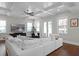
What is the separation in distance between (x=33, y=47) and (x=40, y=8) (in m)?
1.18

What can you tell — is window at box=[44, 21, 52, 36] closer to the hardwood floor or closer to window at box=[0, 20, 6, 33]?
the hardwood floor

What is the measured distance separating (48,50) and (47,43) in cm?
28

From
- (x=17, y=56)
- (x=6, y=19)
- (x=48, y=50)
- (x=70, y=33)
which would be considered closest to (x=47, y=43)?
(x=48, y=50)

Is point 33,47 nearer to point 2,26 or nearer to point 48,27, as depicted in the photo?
point 48,27

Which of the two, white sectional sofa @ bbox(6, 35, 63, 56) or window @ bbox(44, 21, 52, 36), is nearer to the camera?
white sectional sofa @ bbox(6, 35, 63, 56)

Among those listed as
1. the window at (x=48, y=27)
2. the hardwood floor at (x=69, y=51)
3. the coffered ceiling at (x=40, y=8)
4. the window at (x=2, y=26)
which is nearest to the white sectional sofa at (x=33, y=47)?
the hardwood floor at (x=69, y=51)

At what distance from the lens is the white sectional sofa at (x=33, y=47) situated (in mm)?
2332

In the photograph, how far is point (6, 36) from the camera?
2.53 m

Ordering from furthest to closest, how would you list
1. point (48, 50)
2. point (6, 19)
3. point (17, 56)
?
point (48, 50) < point (6, 19) < point (17, 56)

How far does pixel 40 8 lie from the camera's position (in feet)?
9.16

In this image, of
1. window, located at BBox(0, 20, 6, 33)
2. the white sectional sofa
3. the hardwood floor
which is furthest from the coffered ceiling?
the hardwood floor

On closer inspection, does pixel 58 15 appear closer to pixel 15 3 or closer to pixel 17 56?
pixel 15 3

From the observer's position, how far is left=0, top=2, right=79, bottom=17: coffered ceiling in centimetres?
251

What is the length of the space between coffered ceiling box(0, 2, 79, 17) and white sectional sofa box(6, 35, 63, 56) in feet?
2.62
